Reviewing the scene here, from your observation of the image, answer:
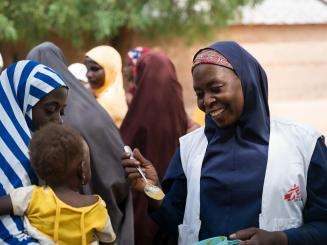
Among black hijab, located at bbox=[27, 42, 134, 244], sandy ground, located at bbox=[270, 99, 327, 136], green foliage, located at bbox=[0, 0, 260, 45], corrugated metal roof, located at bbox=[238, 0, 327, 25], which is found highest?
black hijab, located at bbox=[27, 42, 134, 244]

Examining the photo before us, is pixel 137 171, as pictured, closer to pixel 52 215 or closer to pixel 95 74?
pixel 52 215

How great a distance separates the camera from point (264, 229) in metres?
2.82

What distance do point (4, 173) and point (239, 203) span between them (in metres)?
0.92

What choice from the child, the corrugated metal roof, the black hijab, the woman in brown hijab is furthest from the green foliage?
the child

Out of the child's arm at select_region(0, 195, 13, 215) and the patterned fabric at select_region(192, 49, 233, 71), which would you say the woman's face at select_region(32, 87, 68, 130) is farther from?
the patterned fabric at select_region(192, 49, 233, 71)

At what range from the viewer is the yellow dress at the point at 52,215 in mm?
2801

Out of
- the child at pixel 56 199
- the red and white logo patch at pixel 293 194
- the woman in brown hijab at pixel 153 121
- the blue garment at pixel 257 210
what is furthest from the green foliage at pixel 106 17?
the red and white logo patch at pixel 293 194

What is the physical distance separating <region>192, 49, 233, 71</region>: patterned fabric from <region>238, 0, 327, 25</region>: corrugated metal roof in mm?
10679

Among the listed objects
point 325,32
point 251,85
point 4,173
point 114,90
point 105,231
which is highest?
point 251,85

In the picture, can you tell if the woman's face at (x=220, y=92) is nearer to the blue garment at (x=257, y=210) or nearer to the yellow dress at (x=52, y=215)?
the blue garment at (x=257, y=210)

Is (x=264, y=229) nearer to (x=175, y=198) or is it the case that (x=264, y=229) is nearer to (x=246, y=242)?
(x=246, y=242)

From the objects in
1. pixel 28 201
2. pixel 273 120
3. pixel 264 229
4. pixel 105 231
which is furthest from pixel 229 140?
pixel 28 201

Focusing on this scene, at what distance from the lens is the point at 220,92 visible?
285 centimetres

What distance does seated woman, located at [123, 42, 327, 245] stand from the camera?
9.29 feet
